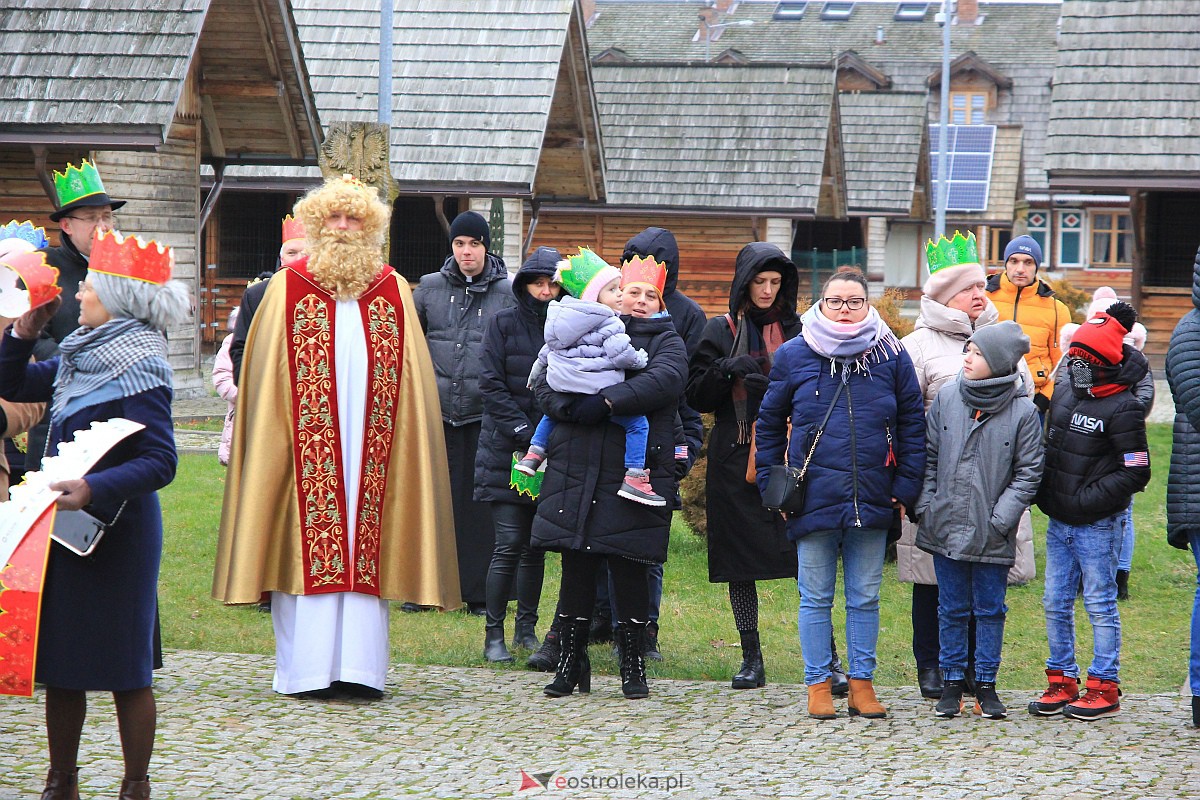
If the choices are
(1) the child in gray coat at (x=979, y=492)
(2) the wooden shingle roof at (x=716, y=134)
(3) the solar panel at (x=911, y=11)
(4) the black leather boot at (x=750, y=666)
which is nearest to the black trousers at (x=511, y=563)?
(4) the black leather boot at (x=750, y=666)

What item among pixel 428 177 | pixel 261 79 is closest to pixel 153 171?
pixel 261 79

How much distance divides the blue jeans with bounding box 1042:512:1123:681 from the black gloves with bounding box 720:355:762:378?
1410mm

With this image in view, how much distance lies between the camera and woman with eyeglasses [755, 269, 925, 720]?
5871 millimetres

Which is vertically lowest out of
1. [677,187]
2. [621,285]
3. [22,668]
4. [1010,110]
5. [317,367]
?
[22,668]

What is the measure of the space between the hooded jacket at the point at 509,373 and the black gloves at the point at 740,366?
95cm

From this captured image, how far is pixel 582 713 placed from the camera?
5.90 meters

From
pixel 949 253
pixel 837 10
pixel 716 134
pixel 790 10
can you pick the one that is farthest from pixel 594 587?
pixel 790 10

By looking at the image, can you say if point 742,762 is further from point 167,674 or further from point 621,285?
point 167,674

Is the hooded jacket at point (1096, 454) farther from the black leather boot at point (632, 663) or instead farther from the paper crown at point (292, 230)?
the paper crown at point (292, 230)

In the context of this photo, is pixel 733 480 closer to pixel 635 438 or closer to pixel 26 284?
pixel 635 438

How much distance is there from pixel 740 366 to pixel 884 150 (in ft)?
93.7

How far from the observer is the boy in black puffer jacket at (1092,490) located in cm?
587

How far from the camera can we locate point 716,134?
25.6 m

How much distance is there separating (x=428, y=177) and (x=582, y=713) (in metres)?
12.8
